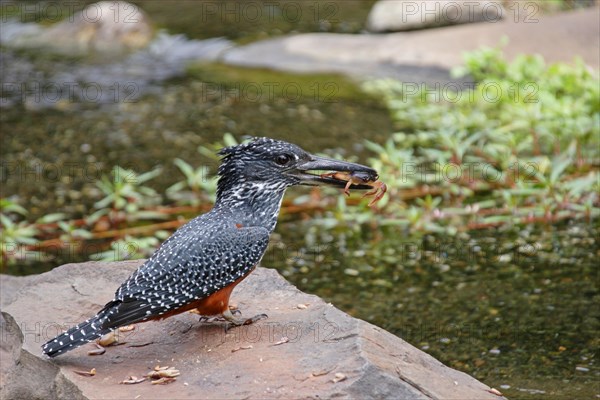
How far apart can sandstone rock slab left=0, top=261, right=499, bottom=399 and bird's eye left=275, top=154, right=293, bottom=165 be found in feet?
2.28

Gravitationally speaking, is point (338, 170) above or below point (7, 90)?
above

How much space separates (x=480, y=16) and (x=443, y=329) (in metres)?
7.97

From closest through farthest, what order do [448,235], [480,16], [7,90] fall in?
[448,235] < [7,90] < [480,16]

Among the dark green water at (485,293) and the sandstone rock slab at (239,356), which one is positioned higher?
the sandstone rock slab at (239,356)

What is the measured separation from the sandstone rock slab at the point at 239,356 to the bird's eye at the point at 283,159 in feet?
2.28

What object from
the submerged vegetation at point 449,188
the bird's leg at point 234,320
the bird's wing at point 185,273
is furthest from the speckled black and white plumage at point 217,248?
the submerged vegetation at point 449,188

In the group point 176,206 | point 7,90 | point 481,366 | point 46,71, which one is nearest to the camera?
point 481,366

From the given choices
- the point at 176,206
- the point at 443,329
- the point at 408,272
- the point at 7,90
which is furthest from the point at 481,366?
the point at 7,90

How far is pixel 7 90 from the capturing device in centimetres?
1083

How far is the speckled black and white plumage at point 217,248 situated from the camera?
384 cm

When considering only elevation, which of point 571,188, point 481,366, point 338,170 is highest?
point 338,170

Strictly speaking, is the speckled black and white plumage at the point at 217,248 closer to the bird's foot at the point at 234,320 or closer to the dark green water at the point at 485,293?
the bird's foot at the point at 234,320

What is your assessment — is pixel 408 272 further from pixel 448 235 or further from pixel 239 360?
pixel 239 360

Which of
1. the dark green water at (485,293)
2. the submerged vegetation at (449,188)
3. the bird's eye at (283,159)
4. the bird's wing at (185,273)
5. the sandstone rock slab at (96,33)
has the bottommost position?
the dark green water at (485,293)
